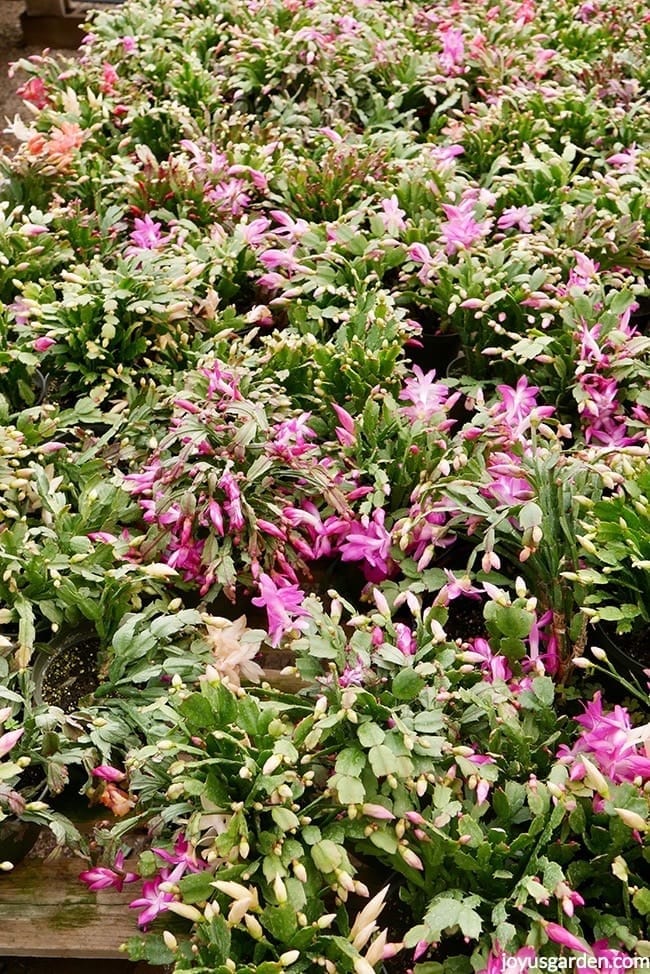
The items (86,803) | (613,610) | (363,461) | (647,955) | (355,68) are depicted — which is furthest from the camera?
(355,68)

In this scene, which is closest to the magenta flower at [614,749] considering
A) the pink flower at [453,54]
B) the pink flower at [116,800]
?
the pink flower at [116,800]

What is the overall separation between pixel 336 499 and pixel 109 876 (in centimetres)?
73

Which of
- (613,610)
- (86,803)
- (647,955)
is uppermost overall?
(613,610)

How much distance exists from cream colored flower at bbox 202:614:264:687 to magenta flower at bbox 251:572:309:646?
43mm

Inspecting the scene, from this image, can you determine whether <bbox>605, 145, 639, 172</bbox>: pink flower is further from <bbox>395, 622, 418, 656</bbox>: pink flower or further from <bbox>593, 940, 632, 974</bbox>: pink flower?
<bbox>593, 940, 632, 974</bbox>: pink flower

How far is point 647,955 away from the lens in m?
1.05

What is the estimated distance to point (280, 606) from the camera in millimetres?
1430

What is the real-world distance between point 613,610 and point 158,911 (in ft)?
2.61

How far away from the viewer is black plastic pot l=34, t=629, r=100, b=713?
146 centimetres

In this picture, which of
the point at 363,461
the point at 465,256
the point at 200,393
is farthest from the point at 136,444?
the point at 465,256

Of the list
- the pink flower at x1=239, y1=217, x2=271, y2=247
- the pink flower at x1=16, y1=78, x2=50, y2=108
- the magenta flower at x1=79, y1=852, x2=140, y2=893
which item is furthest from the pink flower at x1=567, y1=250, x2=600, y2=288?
the pink flower at x1=16, y1=78, x2=50, y2=108

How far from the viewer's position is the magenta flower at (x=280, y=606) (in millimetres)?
1411

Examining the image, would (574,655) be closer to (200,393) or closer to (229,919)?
(229,919)

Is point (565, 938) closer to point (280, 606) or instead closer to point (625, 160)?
point (280, 606)
